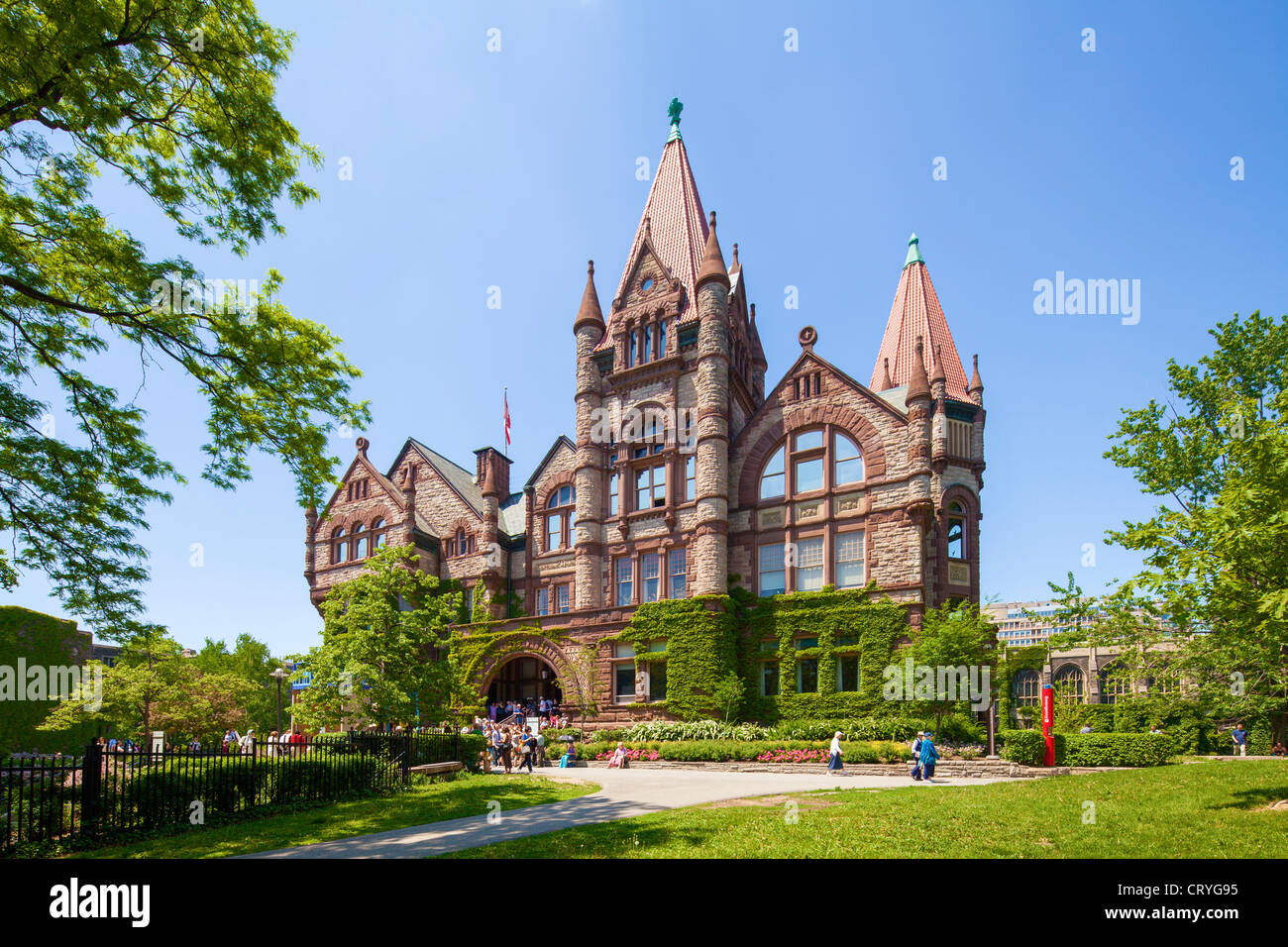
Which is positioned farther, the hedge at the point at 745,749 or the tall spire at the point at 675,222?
the tall spire at the point at 675,222

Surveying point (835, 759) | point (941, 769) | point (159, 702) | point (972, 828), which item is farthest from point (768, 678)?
point (159, 702)

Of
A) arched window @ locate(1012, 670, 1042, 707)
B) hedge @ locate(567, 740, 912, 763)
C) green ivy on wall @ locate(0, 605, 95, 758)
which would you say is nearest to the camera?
hedge @ locate(567, 740, 912, 763)

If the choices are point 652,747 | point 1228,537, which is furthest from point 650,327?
point 1228,537

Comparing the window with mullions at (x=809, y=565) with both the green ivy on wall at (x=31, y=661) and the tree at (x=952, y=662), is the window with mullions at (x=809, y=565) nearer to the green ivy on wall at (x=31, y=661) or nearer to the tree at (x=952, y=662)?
the tree at (x=952, y=662)

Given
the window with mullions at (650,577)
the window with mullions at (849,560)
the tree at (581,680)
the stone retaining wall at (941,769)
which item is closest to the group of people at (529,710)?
the tree at (581,680)

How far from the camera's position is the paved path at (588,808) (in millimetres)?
10945

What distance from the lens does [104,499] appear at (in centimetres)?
1364

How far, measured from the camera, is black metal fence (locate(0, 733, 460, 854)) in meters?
12.3

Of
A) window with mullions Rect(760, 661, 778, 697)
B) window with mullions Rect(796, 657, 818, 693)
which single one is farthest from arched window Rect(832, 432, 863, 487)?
window with mullions Rect(760, 661, 778, 697)

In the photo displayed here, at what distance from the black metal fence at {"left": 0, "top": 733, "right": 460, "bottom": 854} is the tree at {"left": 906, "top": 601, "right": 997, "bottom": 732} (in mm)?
17716

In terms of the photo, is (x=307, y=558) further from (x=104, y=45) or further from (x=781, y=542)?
(x=104, y=45)

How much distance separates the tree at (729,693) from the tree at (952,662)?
24.4 ft

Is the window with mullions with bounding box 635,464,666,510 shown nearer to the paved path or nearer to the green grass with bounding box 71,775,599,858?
the paved path
